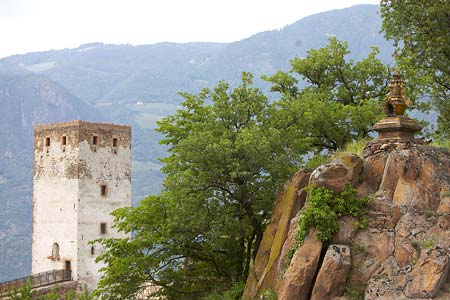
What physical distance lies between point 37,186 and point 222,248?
36.0 meters

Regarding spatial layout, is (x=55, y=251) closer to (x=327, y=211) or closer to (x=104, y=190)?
(x=104, y=190)

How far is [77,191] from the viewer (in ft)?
188

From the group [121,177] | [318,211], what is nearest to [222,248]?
[318,211]

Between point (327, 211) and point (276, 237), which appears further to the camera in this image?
point (276, 237)

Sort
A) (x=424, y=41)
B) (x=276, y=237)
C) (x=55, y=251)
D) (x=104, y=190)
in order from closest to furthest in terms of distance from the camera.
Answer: (x=276, y=237), (x=424, y=41), (x=55, y=251), (x=104, y=190)

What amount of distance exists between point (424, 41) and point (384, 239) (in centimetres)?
1930

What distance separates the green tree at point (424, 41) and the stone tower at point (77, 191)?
2967 centimetres

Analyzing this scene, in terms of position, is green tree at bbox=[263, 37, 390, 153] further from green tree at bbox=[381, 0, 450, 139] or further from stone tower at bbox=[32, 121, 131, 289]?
stone tower at bbox=[32, 121, 131, 289]

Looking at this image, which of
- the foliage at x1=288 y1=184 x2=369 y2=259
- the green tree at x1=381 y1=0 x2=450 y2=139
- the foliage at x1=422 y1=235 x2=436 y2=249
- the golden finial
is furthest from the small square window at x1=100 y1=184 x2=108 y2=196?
the foliage at x1=422 y1=235 x2=436 y2=249

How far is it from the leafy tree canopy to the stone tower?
2783 cm

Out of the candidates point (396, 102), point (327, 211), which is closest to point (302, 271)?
point (327, 211)

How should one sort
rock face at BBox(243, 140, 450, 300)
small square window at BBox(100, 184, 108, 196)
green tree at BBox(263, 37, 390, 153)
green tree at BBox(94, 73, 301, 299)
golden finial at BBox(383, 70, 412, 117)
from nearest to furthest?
rock face at BBox(243, 140, 450, 300)
golden finial at BBox(383, 70, 412, 117)
green tree at BBox(94, 73, 301, 299)
green tree at BBox(263, 37, 390, 153)
small square window at BBox(100, 184, 108, 196)

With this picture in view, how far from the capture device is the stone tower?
57062 millimetres

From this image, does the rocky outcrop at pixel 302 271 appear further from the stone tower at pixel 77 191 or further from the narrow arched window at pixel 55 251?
the narrow arched window at pixel 55 251
